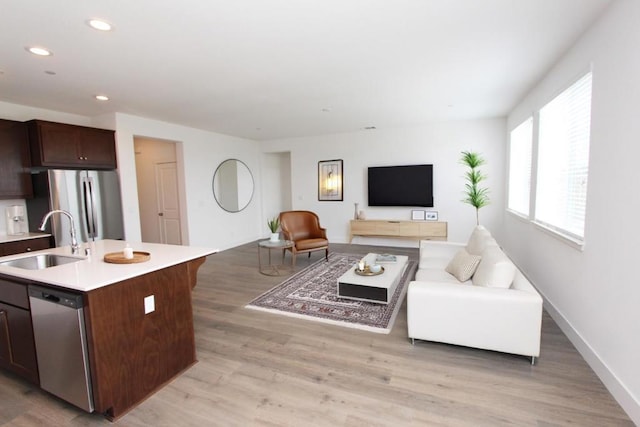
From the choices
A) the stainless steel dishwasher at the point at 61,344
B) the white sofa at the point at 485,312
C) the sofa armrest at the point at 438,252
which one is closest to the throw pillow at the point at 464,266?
the white sofa at the point at 485,312

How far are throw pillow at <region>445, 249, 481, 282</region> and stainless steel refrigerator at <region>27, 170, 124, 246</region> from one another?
4681 millimetres

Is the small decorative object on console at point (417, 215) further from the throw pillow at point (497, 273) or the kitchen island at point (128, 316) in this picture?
the kitchen island at point (128, 316)

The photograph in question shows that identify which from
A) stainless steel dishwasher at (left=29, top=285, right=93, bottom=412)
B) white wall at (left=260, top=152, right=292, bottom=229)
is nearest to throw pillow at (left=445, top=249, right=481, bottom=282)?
stainless steel dishwasher at (left=29, top=285, right=93, bottom=412)

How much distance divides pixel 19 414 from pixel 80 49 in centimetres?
280

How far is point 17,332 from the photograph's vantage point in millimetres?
2170

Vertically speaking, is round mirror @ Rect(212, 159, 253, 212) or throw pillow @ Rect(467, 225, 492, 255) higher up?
round mirror @ Rect(212, 159, 253, 212)

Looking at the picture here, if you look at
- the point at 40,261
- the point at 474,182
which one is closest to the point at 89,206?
the point at 40,261

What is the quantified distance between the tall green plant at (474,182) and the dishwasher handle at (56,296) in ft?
19.2

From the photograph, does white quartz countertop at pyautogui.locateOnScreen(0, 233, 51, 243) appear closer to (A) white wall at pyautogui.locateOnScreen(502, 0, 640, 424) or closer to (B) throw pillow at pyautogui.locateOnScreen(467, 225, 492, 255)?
(B) throw pillow at pyautogui.locateOnScreen(467, 225, 492, 255)

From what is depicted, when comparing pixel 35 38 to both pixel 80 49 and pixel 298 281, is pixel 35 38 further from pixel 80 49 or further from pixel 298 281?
pixel 298 281

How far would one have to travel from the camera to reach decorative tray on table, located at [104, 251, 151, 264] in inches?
87.5

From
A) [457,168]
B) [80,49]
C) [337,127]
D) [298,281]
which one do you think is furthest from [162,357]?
[457,168]

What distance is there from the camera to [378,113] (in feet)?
17.2

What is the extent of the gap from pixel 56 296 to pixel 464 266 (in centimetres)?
342
